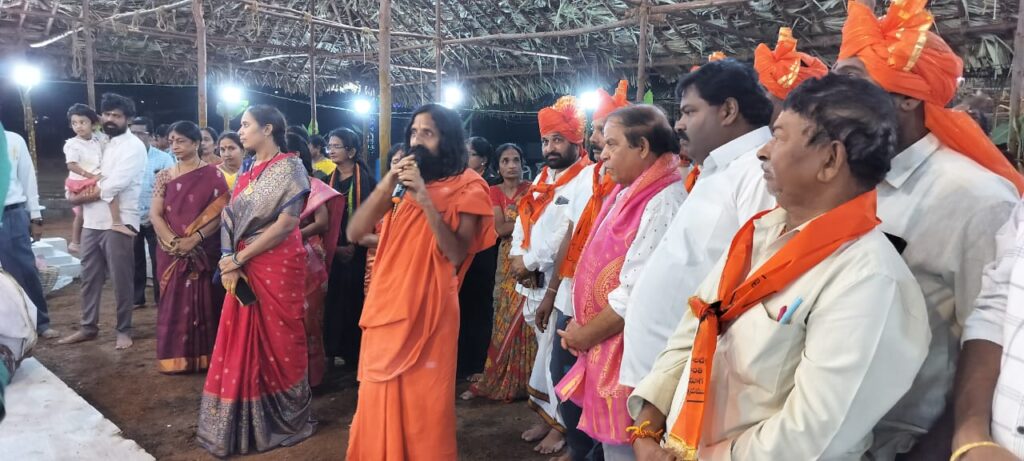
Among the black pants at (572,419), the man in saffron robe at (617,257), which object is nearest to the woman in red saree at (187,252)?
the black pants at (572,419)

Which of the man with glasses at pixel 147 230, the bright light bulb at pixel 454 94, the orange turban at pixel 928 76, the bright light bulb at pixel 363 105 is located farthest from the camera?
the bright light bulb at pixel 363 105

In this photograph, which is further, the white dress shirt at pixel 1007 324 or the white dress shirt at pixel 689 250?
the white dress shirt at pixel 689 250

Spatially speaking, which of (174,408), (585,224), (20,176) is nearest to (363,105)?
(20,176)

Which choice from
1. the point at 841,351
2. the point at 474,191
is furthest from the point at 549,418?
the point at 841,351

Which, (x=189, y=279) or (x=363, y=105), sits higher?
(x=363, y=105)

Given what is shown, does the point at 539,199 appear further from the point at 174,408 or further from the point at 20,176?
the point at 20,176

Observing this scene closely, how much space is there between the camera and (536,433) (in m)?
3.70

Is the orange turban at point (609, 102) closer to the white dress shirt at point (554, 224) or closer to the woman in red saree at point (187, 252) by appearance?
the white dress shirt at point (554, 224)

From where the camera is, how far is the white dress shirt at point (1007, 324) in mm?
1179

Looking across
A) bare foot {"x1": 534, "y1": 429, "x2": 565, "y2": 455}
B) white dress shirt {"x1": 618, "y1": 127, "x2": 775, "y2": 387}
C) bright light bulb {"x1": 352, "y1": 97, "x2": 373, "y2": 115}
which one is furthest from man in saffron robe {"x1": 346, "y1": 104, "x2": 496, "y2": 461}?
bright light bulb {"x1": 352, "y1": 97, "x2": 373, "y2": 115}

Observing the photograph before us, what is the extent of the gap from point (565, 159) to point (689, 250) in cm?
215

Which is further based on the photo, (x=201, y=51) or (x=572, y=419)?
(x=201, y=51)

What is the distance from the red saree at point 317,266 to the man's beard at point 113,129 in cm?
197

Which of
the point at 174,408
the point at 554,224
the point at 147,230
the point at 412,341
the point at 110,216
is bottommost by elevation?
the point at 174,408
